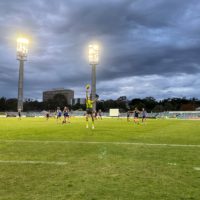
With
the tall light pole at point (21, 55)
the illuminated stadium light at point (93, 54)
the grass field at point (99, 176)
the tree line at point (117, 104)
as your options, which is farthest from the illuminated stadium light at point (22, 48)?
the grass field at point (99, 176)

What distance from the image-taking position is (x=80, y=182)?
703 cm

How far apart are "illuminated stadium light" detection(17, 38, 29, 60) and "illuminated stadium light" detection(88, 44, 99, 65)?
810 inches

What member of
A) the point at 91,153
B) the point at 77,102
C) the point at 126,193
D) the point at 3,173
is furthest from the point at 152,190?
the point at 77,102

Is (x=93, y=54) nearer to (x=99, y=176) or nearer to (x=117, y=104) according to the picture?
(x=99, y=176)

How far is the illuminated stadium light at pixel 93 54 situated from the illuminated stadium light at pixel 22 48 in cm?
2058

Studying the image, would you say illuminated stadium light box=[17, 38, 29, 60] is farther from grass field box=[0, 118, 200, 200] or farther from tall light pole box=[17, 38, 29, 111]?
grass field box=[0, 118, 200, 200]

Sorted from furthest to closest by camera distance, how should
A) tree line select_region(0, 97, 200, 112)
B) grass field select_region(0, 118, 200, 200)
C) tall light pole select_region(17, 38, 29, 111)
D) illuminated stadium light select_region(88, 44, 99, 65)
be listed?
tree line select_region(0, 97, 200, 112) → tall light pole select_region(17, 38, 29, 111) → illuminated stadium light select_region(88, 44, 99, 65) → grass field select_region(0, 118, 200, 200)

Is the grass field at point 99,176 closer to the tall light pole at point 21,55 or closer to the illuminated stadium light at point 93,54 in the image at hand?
the illuminated stadium light at point 93,54

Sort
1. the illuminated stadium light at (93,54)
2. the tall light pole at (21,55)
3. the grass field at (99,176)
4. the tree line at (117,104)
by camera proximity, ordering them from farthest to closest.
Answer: the tree line at (117,104) → the tall light pole at (21,55) → the illuminated stadium light at (93,54) → the grass field at (99,176)

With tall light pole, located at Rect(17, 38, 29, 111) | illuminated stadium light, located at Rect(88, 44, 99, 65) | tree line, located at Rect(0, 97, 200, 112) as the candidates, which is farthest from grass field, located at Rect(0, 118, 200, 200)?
tree line, located at Rect(0, 97, 200, 112)

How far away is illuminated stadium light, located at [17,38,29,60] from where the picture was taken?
95750mm

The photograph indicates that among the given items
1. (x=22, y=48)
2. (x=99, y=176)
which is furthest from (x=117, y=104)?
(x=99, y=176)

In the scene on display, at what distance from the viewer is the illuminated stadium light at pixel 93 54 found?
87688 mm

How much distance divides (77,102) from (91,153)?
18346 cm
